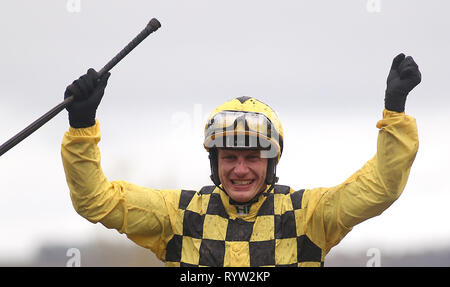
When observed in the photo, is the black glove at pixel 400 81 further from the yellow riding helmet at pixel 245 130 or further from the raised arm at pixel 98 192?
the raised arm at pixel 98 192

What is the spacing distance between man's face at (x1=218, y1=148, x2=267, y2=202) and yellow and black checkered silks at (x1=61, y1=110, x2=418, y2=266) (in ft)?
0.36

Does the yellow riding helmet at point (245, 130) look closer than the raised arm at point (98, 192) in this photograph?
No

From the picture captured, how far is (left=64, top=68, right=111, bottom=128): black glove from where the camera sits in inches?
187

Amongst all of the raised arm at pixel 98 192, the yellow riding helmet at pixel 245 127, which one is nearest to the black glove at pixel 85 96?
the raised arm at pixel 98 192

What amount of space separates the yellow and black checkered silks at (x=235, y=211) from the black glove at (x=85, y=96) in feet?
0.27

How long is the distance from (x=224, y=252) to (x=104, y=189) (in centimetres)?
90

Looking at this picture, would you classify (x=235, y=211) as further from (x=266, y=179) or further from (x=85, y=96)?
(x=85, y=96)

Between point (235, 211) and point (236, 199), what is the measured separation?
0.12m

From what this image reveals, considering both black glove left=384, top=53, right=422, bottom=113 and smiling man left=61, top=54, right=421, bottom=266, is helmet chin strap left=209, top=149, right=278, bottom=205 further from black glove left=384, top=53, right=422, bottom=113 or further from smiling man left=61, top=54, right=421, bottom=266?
black glove left=384, top=53, right=422, bottom=113

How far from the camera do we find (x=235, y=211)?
5.17 m

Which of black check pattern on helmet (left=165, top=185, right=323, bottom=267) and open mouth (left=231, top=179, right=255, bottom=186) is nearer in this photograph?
black check pattern on helmet (left=165, top=185, right=323, bottom=267)

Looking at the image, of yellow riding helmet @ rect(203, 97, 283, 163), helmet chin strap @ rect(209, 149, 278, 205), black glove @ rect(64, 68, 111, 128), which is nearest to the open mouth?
helmet chin strap @ rect(209, 149, 278, 205)

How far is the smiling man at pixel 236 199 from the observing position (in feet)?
15.8
